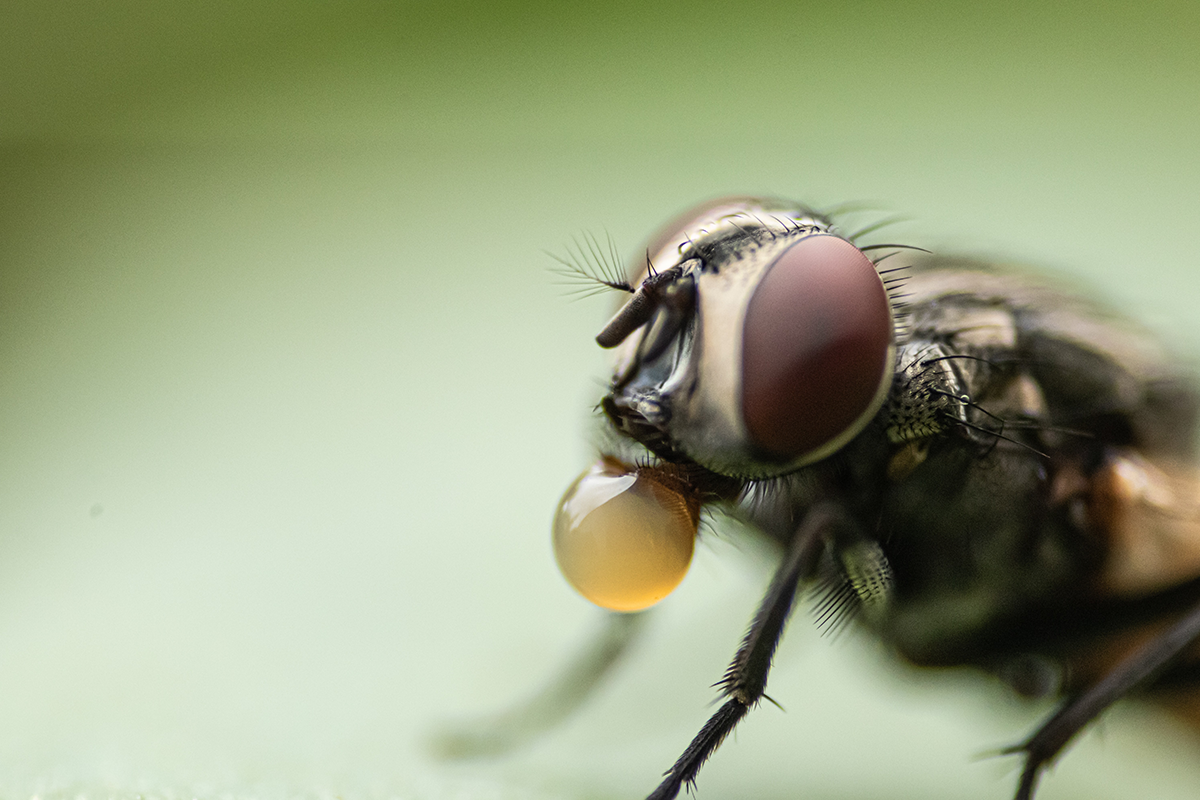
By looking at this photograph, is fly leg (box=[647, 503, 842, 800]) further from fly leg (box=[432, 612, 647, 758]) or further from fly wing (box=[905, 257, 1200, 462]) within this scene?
fly leg (box=[432, 612, 647, 758])

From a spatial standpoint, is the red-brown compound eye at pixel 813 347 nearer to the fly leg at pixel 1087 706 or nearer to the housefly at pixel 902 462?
the housefly at pixel 902 462

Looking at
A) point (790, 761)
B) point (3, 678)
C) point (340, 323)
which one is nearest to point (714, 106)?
point (340, 323)

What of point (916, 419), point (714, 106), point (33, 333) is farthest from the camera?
point (714, 106)

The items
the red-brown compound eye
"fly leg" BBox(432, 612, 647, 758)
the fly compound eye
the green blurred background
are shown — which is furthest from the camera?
"fly leg" BBox(432, 612, 647, 758)

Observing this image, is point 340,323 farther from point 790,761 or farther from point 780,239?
point 780,239

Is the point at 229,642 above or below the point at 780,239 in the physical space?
below

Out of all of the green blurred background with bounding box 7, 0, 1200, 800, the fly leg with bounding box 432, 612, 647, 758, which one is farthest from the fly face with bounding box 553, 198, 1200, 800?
the fly leg with bounding box 432, 612, 647, 758

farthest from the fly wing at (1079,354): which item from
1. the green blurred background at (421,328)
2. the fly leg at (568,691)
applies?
the fly leg at (568,691)
